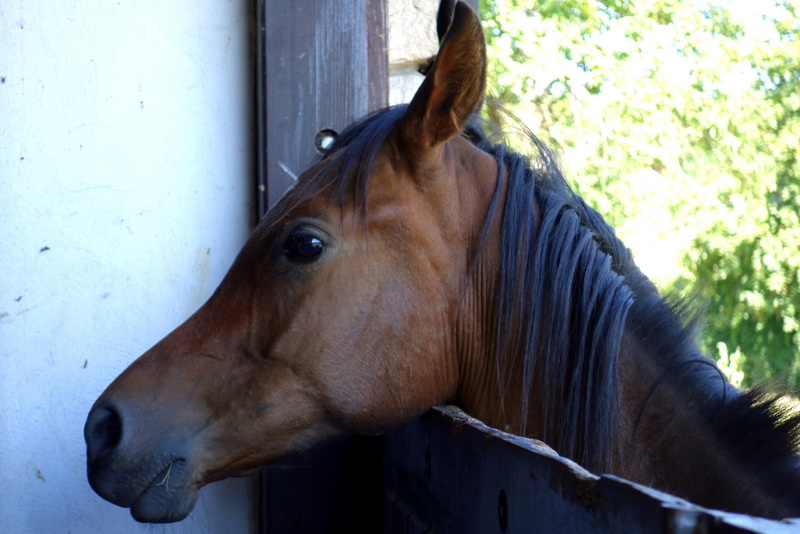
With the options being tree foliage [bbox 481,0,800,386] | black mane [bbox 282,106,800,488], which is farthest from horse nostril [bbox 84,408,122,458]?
tree foliage [bbox 481,0,800,386]

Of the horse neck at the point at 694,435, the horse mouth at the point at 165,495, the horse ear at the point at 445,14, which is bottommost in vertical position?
the horse mouth at the point at 165,495

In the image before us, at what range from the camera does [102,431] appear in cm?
166

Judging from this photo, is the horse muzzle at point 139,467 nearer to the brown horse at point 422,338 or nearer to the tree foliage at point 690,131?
the brown horse at point 422,338

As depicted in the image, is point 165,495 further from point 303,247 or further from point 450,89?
point 450,89

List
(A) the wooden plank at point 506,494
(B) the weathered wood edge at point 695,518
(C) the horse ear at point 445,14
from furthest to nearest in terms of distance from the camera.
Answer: (C) the horse ear at point 445,14 < (A) the wooden plank at point 506,494 < (B) the weathered wood edge at point 695,518

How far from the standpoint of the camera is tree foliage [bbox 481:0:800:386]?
22.0 ft

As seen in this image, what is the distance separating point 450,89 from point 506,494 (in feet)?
3.16

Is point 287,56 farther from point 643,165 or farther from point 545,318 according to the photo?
point 643,165

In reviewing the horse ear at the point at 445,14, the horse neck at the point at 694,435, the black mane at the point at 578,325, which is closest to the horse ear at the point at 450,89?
the black mane at the point at 578,325

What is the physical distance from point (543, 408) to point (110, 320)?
1447 mm

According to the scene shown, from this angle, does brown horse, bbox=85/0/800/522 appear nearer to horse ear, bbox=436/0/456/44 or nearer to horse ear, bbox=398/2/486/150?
horse ear, bbox=398/2/486/150

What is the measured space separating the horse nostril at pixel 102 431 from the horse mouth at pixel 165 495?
13 cm

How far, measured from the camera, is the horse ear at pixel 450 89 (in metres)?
1.60

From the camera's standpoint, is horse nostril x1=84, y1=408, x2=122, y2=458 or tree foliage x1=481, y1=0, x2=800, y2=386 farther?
tree foliage x1=481, y1=0, x2=800, y2=386
